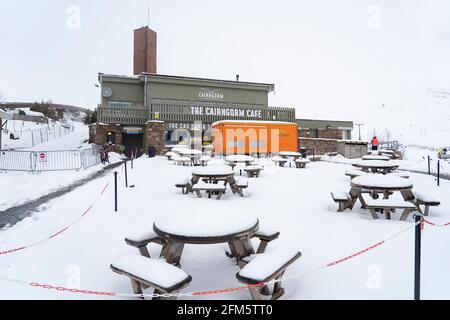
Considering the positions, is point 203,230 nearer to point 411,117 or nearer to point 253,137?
point 253,137

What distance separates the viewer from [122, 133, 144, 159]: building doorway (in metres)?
23.0

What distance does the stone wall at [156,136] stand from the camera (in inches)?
828

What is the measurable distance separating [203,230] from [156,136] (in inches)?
743

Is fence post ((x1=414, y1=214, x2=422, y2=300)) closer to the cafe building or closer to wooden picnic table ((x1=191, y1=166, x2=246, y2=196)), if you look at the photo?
wooden picnic table ((x1=191, y1=166, x2=246, y2=196))

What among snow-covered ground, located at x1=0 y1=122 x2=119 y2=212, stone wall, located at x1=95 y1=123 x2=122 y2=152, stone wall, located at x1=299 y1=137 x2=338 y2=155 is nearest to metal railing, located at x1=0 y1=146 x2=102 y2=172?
snow-covered ground, located at x1=0 y1=122 x2=119 y2=212

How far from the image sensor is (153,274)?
8.63ft

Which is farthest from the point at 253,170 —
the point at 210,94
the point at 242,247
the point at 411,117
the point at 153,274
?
the point at 411,117

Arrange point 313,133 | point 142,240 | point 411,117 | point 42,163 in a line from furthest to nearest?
point 411,117 < point 313,133 < point 42,163 < point 142,240

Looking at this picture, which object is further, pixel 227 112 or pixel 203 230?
pixel 227 112

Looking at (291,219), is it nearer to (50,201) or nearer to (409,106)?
(50,201)

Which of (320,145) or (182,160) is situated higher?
(320,145)

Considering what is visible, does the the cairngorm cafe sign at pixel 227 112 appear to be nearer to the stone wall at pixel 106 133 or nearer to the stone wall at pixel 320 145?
the stone wall at pixel 320 145

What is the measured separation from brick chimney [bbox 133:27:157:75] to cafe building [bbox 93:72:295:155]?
4.84 meters

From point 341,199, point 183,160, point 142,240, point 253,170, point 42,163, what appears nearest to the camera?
point 142,240
